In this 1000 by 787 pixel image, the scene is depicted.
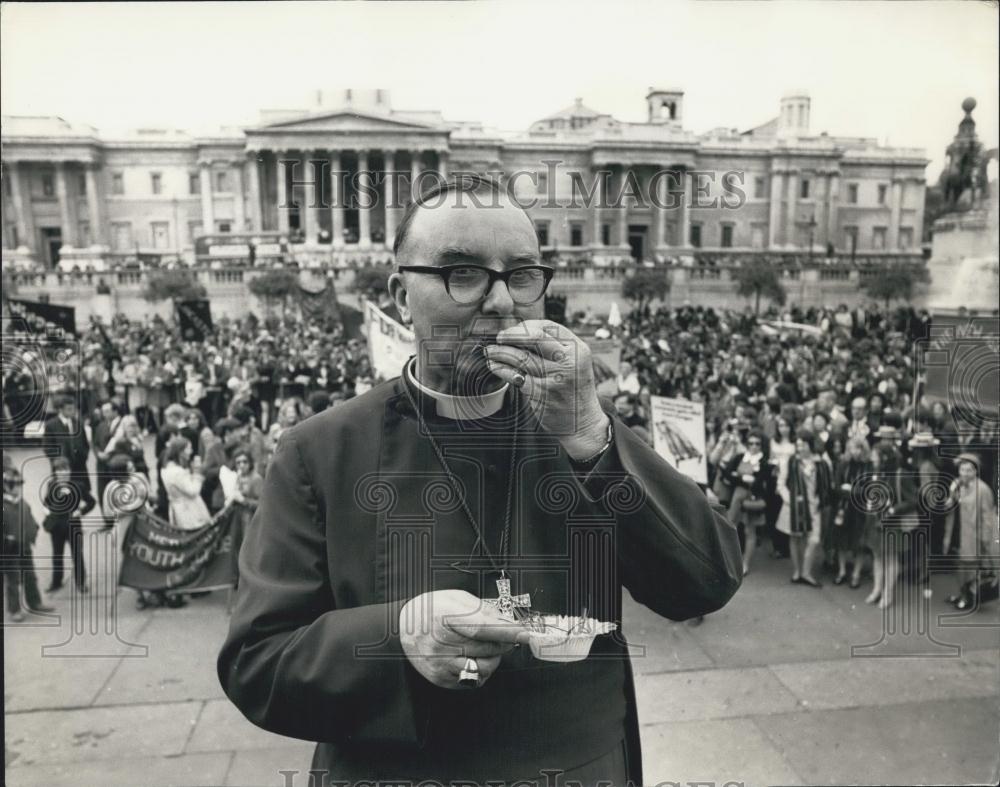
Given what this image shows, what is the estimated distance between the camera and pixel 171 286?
34.3m

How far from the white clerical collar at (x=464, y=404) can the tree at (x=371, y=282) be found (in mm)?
26362

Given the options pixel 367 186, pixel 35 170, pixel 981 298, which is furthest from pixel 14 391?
pixel 35 170

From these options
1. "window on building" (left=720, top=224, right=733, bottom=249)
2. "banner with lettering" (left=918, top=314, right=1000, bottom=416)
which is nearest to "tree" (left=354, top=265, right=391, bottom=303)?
"banner with lettering" (left=918, top=314, right=1000, bottom=416)

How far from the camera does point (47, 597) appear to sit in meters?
6.84

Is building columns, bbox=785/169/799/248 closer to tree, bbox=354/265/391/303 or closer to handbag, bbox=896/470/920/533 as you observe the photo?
tree, bbox=354/265/391/303

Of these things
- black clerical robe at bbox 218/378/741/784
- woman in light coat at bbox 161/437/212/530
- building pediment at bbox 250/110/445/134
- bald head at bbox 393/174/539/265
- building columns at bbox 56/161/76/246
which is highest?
building pediment at bbox 250/110/445/134

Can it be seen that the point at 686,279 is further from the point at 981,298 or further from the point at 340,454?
the point at 340,454

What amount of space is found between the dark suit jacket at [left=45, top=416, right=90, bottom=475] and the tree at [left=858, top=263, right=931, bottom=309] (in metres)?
31.6

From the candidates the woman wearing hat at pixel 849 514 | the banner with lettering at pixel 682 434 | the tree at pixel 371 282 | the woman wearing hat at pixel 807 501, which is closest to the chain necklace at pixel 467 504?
the banner with lettering at pixel 682 434

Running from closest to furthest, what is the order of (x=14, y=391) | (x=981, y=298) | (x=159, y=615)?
(x=159, y=615) < (x=981, y=298) < (x=14, y=391)

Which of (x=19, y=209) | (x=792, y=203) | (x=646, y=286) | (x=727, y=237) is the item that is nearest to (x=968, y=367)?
(x=646, y=286)

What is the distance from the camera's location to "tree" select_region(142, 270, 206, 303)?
34.0 metres

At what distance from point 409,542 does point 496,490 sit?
20cm

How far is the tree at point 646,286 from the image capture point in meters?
33.9
